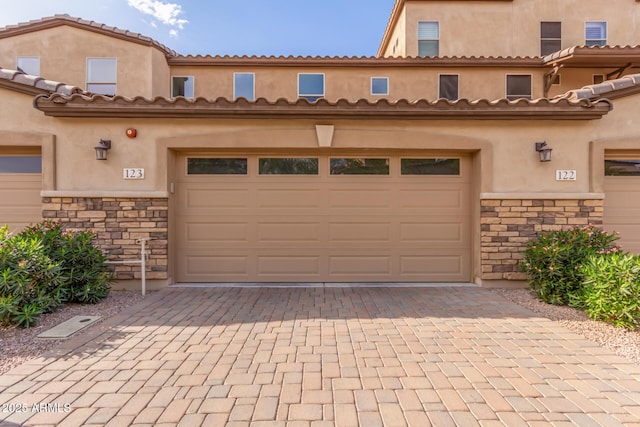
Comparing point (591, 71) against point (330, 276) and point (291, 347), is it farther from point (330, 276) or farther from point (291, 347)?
point (291, 347)

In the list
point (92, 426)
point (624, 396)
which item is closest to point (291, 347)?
point (92, 426)

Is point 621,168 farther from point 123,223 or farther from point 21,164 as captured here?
point 21,164

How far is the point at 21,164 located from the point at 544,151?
9.75 m

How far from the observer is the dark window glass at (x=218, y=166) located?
6.78 metres

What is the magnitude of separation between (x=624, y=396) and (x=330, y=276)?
15.1ft

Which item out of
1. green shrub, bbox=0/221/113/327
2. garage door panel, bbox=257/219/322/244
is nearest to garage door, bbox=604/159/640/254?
garage door panel, bbox=257/219/322/244

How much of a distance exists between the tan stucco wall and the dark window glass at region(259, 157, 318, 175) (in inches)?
250

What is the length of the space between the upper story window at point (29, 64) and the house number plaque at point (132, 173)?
7.42m

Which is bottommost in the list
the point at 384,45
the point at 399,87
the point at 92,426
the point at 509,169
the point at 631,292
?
the point at 92,426

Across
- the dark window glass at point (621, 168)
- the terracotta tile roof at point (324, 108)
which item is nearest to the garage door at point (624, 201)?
the dark window glass at point (621, 168)

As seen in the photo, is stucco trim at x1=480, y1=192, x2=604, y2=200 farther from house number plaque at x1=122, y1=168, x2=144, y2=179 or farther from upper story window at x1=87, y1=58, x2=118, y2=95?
upper story window at x1=87, y1=58, x2=118, y2=95

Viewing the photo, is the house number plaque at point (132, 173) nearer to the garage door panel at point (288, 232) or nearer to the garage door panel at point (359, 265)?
the garage door panel at point (288, 232)

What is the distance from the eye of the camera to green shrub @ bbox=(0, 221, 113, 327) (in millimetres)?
4359

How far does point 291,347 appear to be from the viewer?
151 inches
